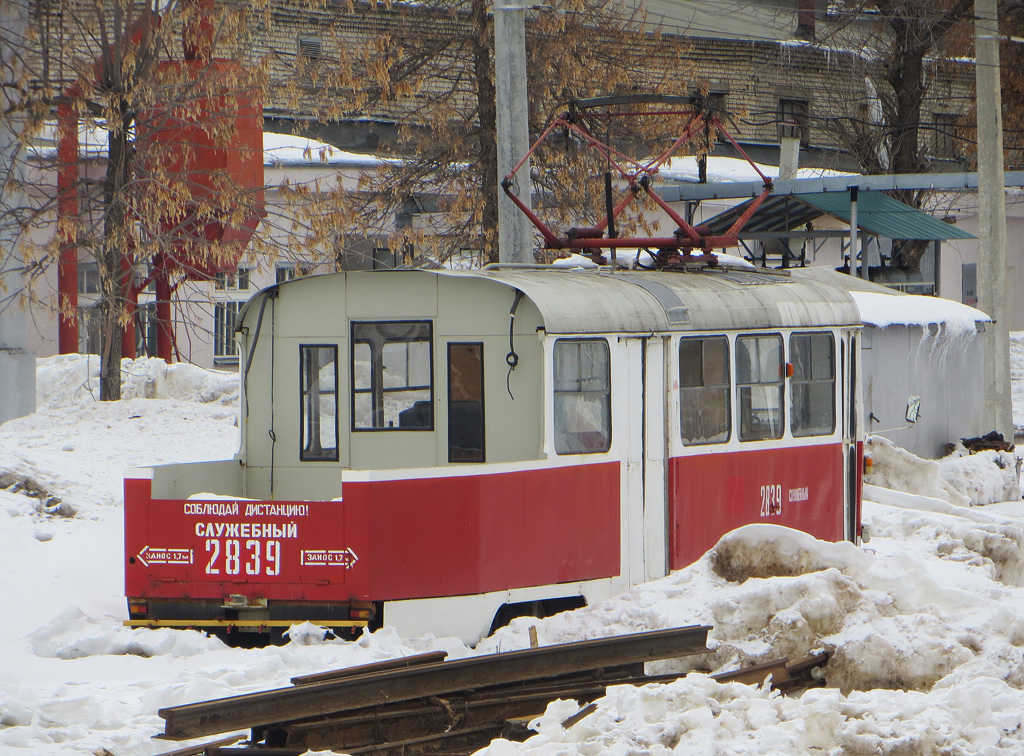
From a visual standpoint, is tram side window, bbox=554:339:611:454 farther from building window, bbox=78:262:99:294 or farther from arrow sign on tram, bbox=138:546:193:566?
building window, bbox=78:262:99:294

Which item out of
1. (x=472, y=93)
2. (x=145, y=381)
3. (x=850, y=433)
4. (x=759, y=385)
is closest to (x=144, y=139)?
(x=145, y=381)

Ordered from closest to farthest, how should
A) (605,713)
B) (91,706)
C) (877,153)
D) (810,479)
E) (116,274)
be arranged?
1. (605,713)
2. (91,706)
3. (810,479)
4. (116,274)
5. (877,153)

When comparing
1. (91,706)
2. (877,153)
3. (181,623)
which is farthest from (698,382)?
(877,153)

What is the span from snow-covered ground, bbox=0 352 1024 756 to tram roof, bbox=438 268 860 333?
1824 mm

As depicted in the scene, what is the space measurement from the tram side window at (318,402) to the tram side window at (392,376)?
208 mm

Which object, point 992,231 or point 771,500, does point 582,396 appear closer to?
point 771,500

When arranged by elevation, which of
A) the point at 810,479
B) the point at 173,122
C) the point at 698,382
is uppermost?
the point at 173,122

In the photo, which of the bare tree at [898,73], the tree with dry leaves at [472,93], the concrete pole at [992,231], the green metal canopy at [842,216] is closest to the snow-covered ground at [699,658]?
the concrete pole at [992,231]

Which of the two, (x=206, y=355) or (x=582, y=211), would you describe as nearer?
(x=582, y=211)

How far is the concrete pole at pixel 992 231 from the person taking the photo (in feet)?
64.7

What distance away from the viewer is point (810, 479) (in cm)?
1145

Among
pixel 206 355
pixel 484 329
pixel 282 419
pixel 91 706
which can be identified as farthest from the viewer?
pixel 206 355

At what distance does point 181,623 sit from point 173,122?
433 inches

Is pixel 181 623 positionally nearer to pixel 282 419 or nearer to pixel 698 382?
pixel 282 419
